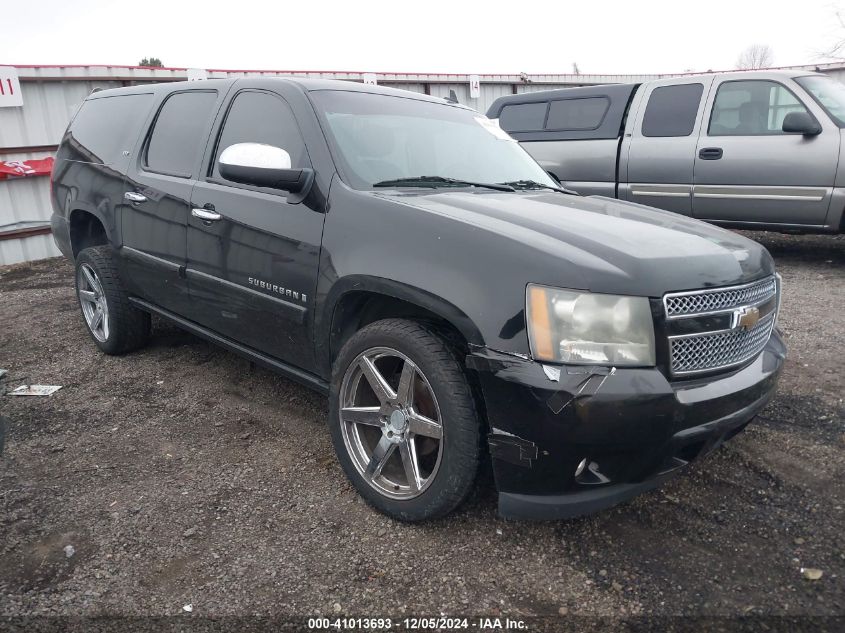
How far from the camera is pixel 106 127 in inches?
179

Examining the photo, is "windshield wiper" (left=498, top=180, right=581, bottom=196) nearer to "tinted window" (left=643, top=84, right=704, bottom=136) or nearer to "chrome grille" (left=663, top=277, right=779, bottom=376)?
"chrome grille" (left=663, top=277, right=779, bottom=376)

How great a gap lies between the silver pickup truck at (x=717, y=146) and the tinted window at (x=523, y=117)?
0.81 feet

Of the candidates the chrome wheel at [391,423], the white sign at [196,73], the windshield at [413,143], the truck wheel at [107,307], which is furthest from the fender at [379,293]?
the white sign at [196,73]

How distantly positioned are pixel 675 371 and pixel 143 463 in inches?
96.9

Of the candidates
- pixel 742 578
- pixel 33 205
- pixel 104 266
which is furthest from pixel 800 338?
pixel 33 205

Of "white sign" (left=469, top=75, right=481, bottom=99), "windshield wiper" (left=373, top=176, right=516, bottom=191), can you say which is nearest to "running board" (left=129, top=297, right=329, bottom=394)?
"windshield wiper" (left=373, top=176, right=516, bottom=191)

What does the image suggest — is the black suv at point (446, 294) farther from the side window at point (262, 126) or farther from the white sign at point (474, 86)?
the white sign at point (474, 86)

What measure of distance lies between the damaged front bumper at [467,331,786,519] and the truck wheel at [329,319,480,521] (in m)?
0.13

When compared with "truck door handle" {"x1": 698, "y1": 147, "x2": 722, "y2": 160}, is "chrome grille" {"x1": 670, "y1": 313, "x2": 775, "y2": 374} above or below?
below

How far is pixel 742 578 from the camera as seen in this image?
228 centimetres

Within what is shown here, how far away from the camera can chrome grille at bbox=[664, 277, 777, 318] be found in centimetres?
220

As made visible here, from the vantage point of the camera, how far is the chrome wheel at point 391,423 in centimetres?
250

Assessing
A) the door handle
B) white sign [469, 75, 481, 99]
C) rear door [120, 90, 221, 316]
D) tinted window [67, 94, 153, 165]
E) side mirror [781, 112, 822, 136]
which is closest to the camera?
the door handle

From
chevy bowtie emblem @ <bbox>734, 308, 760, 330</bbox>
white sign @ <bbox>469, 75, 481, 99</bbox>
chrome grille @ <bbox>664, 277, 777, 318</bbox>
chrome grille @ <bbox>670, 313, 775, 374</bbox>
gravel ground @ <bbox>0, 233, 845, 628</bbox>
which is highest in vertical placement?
white sign @ <bbox>469, 75, 481, 99</bbox>
